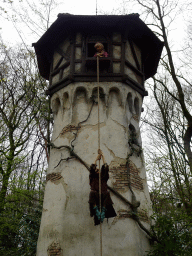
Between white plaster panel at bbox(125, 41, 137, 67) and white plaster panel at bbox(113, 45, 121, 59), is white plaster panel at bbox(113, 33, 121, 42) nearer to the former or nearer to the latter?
white plaster panel at bbox(113, 45, 121, 59)

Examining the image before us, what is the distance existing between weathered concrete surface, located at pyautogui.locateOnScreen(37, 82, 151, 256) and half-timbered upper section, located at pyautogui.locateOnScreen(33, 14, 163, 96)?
1.09 ft

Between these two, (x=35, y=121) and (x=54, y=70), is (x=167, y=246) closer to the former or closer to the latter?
(x=54, y=70)

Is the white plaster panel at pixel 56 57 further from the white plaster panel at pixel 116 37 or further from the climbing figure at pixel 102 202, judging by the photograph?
the climbing figure at pixel 102 202

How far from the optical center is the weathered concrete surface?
704cm

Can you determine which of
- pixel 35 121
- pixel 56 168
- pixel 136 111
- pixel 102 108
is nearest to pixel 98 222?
pixel 56 168

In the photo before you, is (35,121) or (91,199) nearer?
(91,199)

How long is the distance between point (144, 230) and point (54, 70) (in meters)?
5.61

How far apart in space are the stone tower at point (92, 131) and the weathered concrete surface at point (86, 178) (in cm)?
2

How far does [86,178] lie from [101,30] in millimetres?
4658

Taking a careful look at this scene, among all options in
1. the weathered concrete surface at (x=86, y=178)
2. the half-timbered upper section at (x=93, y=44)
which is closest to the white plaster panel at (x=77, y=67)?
the half-timbered upper section at (x=93, y=44)

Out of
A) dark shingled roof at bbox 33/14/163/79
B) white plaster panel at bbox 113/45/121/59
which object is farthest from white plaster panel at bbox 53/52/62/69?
white plaster panel at bbox 113/45/121/59

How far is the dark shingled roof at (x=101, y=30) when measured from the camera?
9.19 metres

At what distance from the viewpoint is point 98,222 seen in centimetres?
686

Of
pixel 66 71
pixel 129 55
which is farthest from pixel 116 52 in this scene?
pixel 66 71
